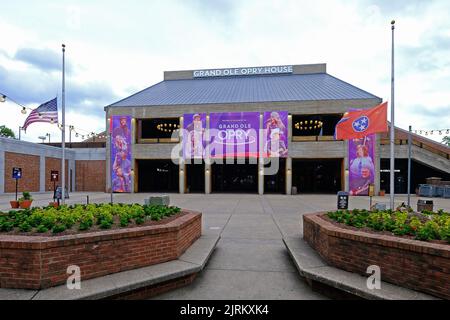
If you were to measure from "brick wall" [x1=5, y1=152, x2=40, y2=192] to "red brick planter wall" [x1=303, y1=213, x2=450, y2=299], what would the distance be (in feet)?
109

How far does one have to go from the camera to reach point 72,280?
4.04 m

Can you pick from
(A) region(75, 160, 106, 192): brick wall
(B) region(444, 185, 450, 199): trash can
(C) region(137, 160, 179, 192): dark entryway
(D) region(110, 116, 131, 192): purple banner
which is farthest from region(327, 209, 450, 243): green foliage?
(A) region(75, 160, 106, 192): brick wall

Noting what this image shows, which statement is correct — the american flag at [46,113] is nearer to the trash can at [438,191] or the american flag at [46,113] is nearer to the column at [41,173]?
the column at [41,173]

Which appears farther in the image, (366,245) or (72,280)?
(366,245)

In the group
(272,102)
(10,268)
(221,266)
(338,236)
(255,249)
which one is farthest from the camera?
(272,102)

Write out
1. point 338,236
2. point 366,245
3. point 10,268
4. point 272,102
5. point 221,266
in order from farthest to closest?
point 272,102 → point 221,266 → point 338,236 → point 366,245 → point 10,268

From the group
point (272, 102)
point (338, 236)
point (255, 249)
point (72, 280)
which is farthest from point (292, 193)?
point (72, 280)

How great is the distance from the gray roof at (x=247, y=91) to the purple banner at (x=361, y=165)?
219 inches

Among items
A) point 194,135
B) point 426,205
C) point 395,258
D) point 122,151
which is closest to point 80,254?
point 395,258

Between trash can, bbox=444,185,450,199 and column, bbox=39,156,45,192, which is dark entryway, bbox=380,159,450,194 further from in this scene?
column, bbox=39,156,45,192

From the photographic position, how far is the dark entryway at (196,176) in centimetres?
3741

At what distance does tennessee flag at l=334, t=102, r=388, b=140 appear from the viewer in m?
12.0
